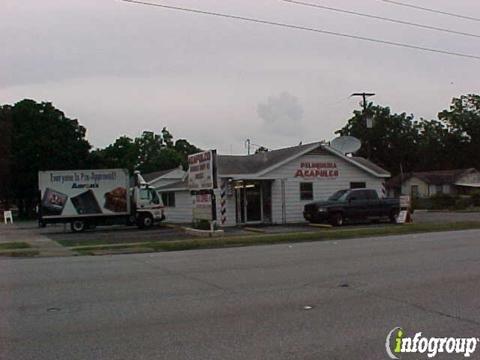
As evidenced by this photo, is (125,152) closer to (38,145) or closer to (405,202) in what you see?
(38,145)

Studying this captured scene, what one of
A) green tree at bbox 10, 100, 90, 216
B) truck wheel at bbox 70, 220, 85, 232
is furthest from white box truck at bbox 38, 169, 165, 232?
green tree at bbox 10, 100, 90, 216

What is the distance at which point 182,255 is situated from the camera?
1761cm

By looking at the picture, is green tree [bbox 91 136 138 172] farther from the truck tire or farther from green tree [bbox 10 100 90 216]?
the truck tire

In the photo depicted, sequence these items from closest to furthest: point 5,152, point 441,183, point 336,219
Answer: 1. point 336,219
2. point 5,152
3. point 441,183

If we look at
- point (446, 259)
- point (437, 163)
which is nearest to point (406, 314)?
point (446, 259)

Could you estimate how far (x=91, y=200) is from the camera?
3300cm

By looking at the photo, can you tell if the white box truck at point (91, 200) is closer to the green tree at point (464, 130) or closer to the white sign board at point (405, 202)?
the white sign board at point (405, 202)

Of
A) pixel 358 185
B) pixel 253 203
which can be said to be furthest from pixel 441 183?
pixel 253 203

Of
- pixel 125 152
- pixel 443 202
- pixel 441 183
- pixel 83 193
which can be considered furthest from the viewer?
pixel 125 152

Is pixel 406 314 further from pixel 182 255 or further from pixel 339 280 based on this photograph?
pixel 182 255

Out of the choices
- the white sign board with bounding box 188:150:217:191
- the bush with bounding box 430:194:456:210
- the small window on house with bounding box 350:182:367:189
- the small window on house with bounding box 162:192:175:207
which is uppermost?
the white sign board with bounding box 188:150:217:191

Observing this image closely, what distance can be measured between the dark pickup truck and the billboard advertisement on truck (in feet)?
32.6

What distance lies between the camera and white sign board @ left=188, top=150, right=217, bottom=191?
26931 mm

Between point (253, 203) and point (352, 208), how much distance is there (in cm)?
560
